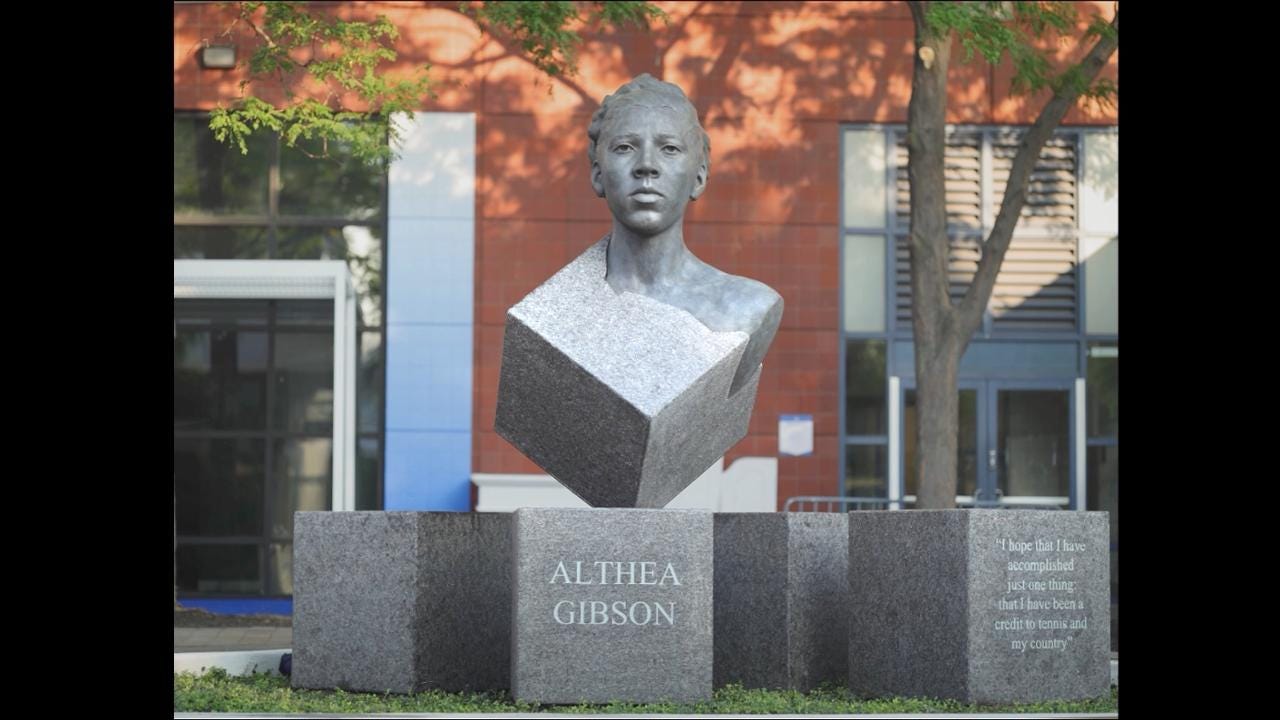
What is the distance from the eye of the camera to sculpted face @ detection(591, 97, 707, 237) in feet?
27.8

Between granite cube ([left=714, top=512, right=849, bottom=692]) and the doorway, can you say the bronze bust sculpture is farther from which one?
the doorway

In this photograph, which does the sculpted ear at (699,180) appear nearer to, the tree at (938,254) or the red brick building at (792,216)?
the tree at (938,254)

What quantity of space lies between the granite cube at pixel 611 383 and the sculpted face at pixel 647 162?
0.42 m

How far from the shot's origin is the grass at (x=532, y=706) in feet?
26.3

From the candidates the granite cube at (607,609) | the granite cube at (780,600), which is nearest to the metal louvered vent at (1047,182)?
the granite cube at (780,600)

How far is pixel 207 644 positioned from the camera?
588 inches

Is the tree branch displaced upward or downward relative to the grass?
upward

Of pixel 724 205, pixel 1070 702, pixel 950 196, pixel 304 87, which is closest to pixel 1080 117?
pixel 950 196

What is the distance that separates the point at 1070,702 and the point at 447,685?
300 cm

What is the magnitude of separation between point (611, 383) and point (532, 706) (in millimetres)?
1504

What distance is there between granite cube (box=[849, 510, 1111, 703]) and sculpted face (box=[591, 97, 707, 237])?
74.5 inches

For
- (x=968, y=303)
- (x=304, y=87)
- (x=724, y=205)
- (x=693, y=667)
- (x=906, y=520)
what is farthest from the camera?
(x=724, y=205)

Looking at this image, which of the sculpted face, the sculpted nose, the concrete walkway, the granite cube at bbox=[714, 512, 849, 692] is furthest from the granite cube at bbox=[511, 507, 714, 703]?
the concrete walkway

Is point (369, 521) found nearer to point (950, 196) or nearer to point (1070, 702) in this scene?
point (1070, 702)
